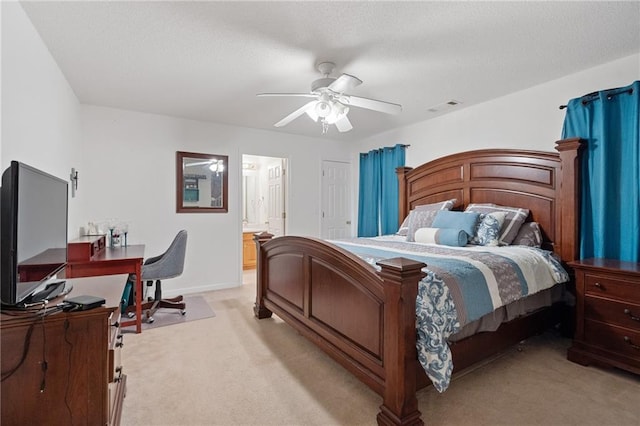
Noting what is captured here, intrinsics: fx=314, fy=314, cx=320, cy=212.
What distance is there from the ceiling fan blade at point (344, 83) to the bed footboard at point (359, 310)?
1.19 m

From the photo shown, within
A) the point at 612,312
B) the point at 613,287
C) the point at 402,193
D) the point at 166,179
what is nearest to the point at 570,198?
the point at 613,287

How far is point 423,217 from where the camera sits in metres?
3.59

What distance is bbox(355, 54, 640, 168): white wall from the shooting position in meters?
2.76

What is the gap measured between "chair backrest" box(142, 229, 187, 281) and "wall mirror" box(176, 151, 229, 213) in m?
1.06

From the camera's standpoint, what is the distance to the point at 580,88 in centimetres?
290

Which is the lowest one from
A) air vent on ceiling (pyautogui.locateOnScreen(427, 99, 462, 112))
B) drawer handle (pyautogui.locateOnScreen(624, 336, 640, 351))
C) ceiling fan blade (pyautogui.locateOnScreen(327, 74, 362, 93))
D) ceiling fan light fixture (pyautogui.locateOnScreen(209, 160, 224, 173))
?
drawer handle (pyautogui.locateOnScreen(624, 336, 640, 351))

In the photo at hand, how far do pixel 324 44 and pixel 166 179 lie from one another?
2949mm

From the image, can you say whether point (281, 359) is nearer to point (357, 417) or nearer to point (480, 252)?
point (357, 417)

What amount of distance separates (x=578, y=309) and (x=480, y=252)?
830 mm

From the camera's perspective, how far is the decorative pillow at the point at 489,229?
291 centimetres

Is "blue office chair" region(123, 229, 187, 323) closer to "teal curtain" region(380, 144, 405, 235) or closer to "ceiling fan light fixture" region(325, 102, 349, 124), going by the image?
"ceiling fan light fixture" region(325, 102, 349, 124)

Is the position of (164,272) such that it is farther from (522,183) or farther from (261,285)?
(522,183)

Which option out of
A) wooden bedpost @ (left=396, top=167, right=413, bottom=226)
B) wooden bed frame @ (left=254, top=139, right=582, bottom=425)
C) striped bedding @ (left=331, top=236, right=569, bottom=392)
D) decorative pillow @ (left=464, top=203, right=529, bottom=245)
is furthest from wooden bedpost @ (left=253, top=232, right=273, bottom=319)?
decorative pillow @ (left=464, top=203, right=529, bottom=245)

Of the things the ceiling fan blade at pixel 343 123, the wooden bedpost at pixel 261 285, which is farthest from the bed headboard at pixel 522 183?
the wooden bedpost at pixel 261 285
